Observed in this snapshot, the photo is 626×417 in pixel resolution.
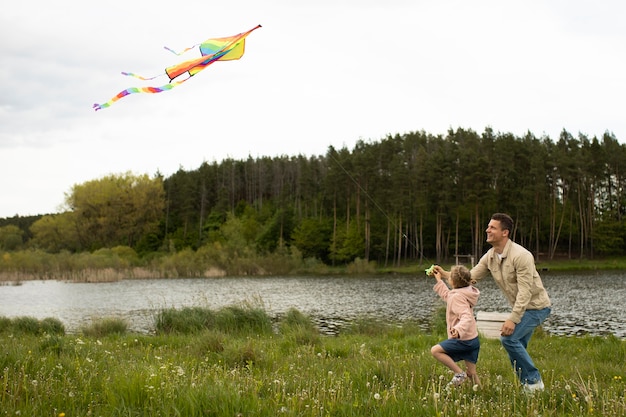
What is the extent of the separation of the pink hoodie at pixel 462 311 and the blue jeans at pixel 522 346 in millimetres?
386

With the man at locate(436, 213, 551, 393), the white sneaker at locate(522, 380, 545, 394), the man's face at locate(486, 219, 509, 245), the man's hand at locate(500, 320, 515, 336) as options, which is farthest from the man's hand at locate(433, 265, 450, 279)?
the white sneaker at locate(522, 380, 545, 394)

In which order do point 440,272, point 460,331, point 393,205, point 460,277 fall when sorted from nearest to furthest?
1. point 460,331
2. point 460,277
3. point 440,272
4. point 393,205

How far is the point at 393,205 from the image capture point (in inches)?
2692

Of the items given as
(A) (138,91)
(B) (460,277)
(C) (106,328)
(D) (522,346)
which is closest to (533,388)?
(D) (522,346)

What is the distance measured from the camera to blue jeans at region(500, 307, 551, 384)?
626 centimetres

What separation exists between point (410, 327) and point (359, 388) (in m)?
10.2

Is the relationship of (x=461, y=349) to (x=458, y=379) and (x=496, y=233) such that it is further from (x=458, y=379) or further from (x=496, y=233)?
(x=496, y=233)

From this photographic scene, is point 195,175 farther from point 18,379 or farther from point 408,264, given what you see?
point 18,379

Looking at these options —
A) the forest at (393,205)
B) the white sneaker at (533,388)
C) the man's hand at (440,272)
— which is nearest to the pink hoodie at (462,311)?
the man's hand at (440,272)

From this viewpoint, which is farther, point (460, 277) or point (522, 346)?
point (460, 277)

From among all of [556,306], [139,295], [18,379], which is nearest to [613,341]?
[18,379]

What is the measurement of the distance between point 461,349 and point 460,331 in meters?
0.23

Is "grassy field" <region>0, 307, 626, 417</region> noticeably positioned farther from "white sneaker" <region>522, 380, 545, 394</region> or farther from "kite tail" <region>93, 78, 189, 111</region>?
"kite tail" <region>93, 78, 189, 111</region>

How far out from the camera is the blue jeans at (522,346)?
6.26 m
